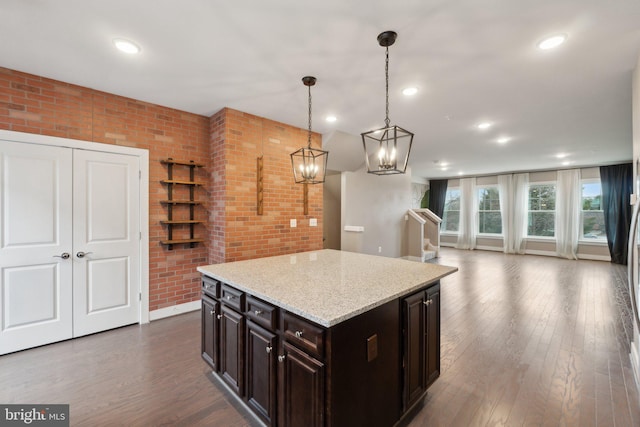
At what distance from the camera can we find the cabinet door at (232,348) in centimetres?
A: 176

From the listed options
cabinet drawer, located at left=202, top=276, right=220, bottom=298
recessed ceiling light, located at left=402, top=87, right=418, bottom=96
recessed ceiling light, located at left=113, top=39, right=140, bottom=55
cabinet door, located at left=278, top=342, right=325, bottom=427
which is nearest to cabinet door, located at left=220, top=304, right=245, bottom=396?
cabinet drawer, located at left=202, top=276, right=220, bottom=298

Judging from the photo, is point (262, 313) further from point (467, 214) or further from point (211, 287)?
point (467, 214)

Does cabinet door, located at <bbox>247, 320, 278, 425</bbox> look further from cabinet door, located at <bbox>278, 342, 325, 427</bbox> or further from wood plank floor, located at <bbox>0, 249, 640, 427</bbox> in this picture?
wood plank floor, located at <bbox>0, 249, 640, 427</bbox>

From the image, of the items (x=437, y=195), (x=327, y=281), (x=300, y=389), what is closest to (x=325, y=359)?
(x=300, y=389)

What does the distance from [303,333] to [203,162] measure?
302 cm

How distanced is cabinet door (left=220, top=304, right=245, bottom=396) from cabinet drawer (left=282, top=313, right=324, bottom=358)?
0.44 m

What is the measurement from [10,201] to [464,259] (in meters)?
8.50

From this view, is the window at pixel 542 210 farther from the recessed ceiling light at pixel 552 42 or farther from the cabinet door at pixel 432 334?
the cabinet door at pixel 432 334

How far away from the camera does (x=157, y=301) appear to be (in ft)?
11.0

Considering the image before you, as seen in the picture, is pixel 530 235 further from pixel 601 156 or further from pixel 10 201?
pixel 10 201

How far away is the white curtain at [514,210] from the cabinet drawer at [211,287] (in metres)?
9.26

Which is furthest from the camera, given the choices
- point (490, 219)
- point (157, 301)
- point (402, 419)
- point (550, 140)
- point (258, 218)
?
point (490, 219)

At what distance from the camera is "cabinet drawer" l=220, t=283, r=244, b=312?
5.78 ft

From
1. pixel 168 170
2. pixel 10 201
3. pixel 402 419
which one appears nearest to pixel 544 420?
pixel 402 419
